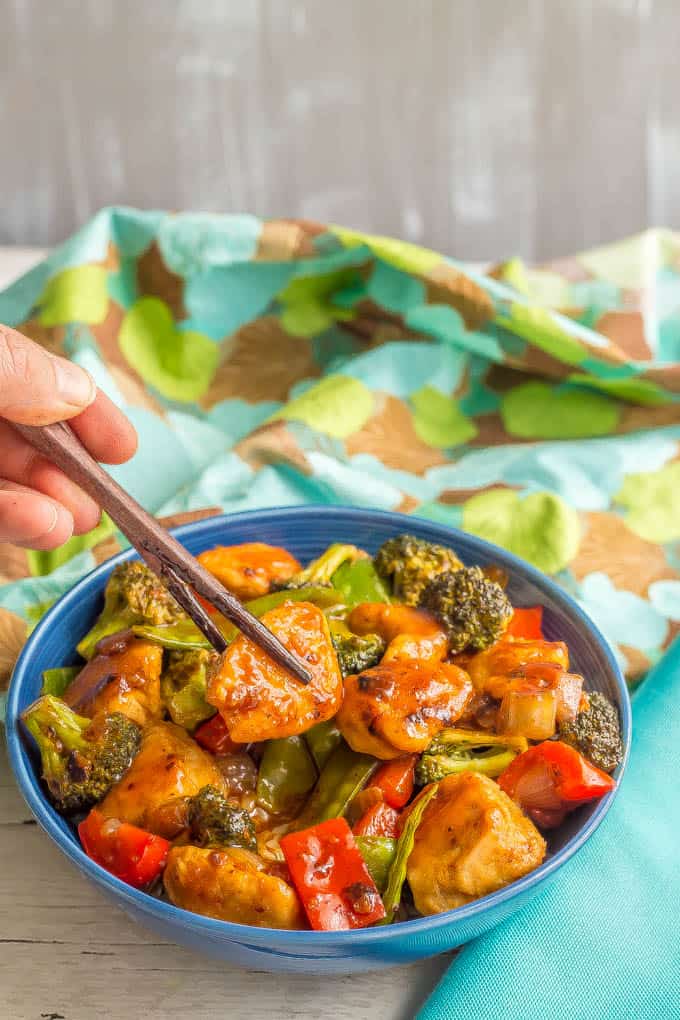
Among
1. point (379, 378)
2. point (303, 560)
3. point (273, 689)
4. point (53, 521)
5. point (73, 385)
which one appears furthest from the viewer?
point (379, 378)

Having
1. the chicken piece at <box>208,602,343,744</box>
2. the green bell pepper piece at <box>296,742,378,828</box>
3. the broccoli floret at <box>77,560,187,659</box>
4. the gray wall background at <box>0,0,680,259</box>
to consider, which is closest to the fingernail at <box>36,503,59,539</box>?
the broccoli floret at <box>77,560,187,659</box>

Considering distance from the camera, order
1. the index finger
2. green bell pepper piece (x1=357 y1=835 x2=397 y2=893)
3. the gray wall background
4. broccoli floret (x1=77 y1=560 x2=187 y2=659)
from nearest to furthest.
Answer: green bell pepper piece (x1=357 y1=835 x2=397 y2=893), broccoli floret (x1=77 y1=560 x2=187 y2=659), the index finger, the gray wall background

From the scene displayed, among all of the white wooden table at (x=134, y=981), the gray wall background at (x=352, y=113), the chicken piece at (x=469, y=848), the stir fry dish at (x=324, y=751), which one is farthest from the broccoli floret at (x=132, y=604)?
the gray wall background at (x=352, y=113)

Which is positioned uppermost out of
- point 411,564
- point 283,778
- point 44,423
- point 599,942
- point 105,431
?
point 44,423

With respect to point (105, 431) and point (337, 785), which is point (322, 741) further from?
point (105, 431)

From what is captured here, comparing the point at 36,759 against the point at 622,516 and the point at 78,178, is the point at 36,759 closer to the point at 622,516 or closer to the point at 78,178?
the point at 622,516

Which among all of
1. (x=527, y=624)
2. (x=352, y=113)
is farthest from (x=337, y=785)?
(x=352, y=113)

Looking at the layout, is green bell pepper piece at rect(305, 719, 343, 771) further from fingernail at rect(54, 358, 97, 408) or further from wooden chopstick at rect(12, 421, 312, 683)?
fingernail at rect(54, 358, 97, 408)

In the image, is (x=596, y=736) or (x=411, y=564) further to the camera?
(x=411, y=564)
